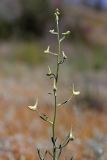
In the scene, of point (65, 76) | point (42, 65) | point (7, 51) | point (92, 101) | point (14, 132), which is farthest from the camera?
point (7, 51)

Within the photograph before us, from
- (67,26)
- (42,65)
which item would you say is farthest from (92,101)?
(67,26)

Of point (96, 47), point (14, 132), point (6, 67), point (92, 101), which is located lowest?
point (96, 47)

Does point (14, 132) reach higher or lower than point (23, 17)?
higher

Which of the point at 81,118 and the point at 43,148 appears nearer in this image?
the point at 43,148

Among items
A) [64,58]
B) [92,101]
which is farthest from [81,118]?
[64,58]

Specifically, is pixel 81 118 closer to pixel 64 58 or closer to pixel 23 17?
pixel 64 58

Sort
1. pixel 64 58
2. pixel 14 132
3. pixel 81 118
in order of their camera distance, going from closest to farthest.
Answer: pixel 64 58
pixel 14 132
pixel 81 118
